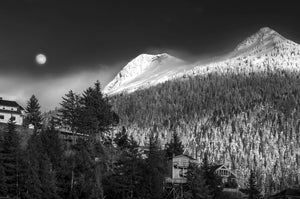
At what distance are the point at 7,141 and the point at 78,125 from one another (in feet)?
71.3

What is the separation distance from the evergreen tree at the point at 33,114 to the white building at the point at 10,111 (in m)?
11.7

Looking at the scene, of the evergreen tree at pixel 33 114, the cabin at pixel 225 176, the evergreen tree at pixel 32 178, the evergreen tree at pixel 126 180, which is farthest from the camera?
the cabin at pixel 225 176

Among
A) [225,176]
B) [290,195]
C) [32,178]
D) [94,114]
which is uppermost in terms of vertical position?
[94,114]

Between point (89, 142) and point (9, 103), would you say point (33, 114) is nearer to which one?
point (9, 103)

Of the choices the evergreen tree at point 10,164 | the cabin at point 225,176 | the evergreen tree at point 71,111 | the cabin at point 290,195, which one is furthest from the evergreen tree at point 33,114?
the cabin at point 290,195

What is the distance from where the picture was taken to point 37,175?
2621 inches

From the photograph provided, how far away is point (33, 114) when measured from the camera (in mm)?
105438

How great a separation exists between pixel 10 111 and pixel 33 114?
16992 millimetres

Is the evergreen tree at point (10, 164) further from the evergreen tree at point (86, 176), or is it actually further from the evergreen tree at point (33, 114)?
the evergreen tree at point (33, 114)

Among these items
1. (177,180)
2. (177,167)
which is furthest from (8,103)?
(177,180)

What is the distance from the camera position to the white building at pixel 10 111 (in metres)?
119

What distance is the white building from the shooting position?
11881 centimetres

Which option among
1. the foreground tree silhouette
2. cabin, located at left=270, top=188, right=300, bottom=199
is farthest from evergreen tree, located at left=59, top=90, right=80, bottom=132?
cabin, located at left=270, top=188, right=300, bottom=199

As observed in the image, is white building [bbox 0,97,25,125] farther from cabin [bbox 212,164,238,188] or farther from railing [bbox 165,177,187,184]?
cabin [bbox 212,164,238,188]
